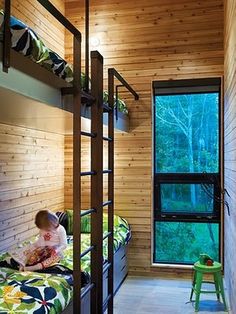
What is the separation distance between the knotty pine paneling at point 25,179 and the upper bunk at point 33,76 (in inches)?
36.8

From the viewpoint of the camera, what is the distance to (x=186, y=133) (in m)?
4.88

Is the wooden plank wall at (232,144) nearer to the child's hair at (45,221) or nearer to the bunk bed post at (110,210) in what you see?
the bunk bed post at (110,210)

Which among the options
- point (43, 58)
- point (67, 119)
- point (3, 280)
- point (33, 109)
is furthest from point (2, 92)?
point (3, 280)

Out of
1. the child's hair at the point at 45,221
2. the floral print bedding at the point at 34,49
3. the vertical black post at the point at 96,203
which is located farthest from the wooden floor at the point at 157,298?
the floral print bedding at the point at 34,49

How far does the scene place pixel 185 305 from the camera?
3.75 metres

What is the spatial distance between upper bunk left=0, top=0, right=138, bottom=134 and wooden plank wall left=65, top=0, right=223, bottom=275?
2043mm

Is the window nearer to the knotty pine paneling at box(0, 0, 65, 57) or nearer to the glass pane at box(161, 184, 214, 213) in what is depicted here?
the glass pane at box(161, 184, 214, 213)

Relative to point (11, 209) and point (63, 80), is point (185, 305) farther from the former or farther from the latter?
point (63, 80)

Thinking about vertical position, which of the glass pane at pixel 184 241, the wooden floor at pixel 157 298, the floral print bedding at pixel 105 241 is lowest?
the wooden floor at pixel 157 298

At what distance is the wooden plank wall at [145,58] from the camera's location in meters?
4.73

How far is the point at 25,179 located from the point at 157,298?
194 centimetres

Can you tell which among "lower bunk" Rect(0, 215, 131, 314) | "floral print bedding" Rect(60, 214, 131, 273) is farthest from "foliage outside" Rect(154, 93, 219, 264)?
"lower bunk" Rect(0, 215, 131, 314)

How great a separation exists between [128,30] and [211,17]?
1.10m

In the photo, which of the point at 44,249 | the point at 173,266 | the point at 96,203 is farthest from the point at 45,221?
the point at 173,266
